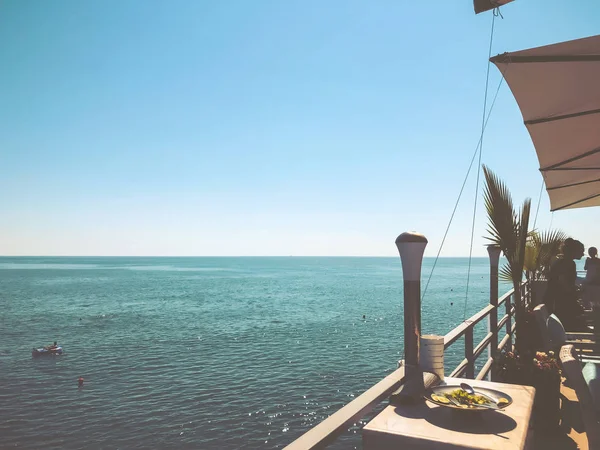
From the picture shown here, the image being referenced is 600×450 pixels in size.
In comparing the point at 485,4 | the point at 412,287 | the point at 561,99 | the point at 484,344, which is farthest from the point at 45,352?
the point at 485,4

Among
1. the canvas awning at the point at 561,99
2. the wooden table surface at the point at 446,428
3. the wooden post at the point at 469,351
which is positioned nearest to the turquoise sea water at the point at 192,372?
the wooden post at the point at 469,351

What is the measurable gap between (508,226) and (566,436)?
2.30 metres

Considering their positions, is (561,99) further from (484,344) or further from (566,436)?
(566,436)

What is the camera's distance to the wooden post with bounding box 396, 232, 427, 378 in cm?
252

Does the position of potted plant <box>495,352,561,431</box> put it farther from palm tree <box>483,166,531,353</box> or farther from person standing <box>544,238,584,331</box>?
person standing <box>544,238,584,331</box>

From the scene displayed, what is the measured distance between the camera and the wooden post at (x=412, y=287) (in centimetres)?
252

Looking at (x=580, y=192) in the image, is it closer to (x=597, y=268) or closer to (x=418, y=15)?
(x=597, y=268)

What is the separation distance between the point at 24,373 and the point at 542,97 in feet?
107

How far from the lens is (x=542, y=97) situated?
11.7 feet

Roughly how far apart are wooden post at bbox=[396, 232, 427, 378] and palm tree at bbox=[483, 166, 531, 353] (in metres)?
2.90

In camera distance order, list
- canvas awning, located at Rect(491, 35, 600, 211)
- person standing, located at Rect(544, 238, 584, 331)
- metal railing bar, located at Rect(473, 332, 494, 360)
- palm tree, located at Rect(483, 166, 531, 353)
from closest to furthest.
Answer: canvas awning, located at Rect(491, 35, 600, 211), metal railing bar, located at Rect(473, 332, 494, 360), palm tree, located at Rect(483, 166, 531, 353), person standing, located at Rect(544, 238, 584, 331)

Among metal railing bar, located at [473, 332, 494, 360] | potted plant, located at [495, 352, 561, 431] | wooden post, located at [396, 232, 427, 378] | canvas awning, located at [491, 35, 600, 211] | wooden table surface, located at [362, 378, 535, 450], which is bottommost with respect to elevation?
potted plant, located at [495, 352, 561, 431]

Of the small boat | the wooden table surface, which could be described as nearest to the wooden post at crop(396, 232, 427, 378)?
the wooden table surface

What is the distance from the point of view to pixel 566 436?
387 cm
